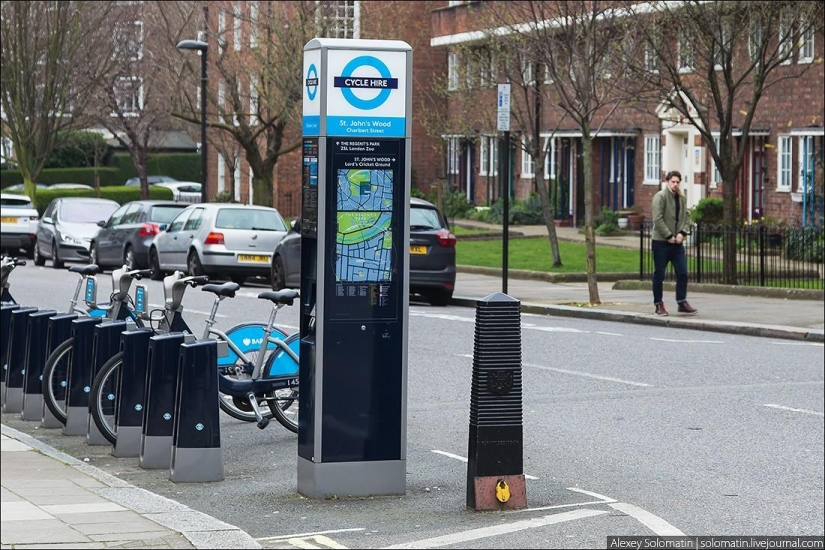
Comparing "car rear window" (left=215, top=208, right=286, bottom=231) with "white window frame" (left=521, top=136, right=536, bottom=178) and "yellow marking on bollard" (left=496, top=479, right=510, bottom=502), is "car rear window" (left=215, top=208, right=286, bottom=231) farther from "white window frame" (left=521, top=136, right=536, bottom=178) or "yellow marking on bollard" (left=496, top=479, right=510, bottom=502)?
"white window frame" (left=521, top=136, right=536, bottom=178)

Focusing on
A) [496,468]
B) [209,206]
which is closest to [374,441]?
[496,468]

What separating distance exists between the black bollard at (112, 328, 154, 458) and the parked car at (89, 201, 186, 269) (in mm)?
19340

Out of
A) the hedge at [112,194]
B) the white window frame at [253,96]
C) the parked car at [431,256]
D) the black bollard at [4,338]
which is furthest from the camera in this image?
the hedge at [112,194]

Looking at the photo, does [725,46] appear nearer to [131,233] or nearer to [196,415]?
[131,233]

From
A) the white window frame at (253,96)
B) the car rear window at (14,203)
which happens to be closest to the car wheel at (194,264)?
the white window frame at (253,96)

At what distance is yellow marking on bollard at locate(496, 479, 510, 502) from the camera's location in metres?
7.43

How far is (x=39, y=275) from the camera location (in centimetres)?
2797

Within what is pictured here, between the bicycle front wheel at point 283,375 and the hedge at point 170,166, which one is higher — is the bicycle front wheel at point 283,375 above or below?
below

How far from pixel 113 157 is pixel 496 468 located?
2729 inches

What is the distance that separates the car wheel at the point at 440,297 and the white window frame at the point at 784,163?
13.7 metres

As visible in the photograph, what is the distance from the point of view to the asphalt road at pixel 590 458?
281 inches

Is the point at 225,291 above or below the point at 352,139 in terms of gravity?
below

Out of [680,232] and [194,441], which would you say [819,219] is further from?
[194,441]

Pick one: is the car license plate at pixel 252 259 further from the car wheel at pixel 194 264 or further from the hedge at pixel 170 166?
the hedge at pixel 170 166
